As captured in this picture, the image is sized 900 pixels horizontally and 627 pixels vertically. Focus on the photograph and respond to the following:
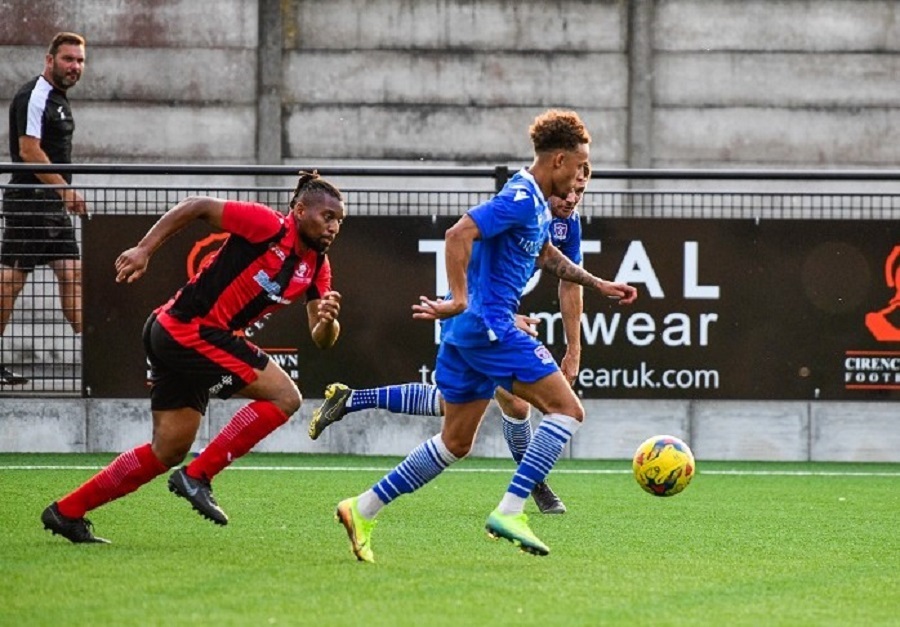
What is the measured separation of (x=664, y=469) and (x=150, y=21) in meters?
10.9

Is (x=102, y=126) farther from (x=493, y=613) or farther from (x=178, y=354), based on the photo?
(x=493, y=613)

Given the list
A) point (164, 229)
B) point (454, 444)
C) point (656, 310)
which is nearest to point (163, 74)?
point (656, 310)

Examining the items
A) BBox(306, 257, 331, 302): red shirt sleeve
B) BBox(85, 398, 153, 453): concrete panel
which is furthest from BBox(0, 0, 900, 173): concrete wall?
BBox(306, 257, 331, 302): red shirt sleeve

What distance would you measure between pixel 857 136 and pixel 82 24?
8.30m

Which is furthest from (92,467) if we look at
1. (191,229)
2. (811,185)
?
(811,185)

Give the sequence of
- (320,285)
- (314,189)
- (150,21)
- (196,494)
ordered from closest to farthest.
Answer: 1. (196,494)
2. (314,189)
3. (320,285)
4. (150,21)

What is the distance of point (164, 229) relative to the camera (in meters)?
7.43

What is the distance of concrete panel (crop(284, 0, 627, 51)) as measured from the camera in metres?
17.9

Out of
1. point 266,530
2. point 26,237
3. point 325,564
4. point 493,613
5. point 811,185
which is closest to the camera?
point 493,613

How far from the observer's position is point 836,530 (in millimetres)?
8742

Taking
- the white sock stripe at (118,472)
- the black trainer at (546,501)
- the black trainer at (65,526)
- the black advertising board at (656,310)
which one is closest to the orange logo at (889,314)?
the black advertising board at (656,310)

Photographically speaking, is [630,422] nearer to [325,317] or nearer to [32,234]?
[32,234]

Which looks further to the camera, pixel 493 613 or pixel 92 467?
pixel 92 467

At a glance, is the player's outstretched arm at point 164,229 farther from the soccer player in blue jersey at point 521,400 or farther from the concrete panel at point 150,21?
the concrete panel at point 150,21
